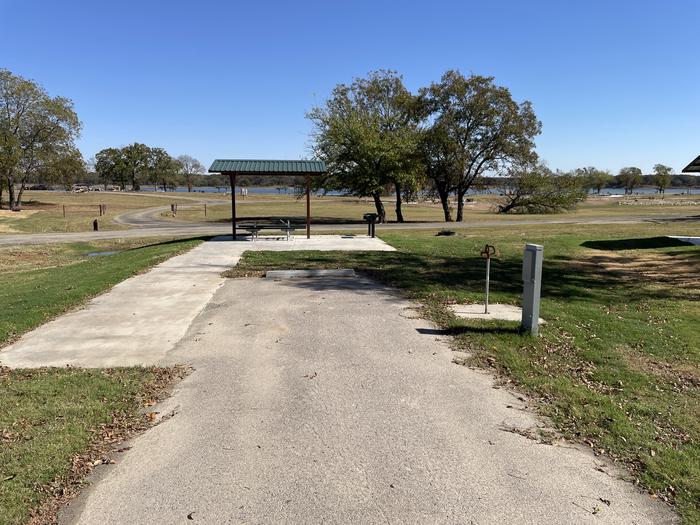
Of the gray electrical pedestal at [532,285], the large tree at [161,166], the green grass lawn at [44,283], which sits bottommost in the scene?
the green grass lawn at [44,283]

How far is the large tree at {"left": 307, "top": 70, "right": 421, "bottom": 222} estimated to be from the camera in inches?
1225

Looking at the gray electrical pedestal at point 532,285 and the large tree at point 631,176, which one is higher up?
the large tree at point 631,176

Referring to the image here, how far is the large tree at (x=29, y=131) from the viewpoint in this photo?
160 feet

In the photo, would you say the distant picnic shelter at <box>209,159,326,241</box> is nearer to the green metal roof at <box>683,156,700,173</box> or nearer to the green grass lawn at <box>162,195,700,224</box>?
the green metal roof at <box>683,156,700,173</box>

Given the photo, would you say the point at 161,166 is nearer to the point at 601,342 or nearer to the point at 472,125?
the point at 472,125

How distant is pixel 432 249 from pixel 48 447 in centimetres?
1418

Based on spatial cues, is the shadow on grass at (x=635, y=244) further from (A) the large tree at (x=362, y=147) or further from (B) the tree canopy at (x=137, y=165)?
(B) the tree canopy at (x=137, y=165)

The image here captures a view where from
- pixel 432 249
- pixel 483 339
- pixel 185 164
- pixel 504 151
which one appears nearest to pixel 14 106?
pixel 504 151

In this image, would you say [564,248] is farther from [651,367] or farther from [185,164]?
[185,164]

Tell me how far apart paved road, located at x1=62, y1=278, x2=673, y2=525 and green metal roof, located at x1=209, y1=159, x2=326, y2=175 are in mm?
12564

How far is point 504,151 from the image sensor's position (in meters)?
39.2

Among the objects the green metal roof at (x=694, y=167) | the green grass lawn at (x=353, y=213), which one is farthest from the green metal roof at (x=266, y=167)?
the green grass lawn at (x=353, y=213)

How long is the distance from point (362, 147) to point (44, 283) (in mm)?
21313

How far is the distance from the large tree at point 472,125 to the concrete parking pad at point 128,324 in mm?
28295
